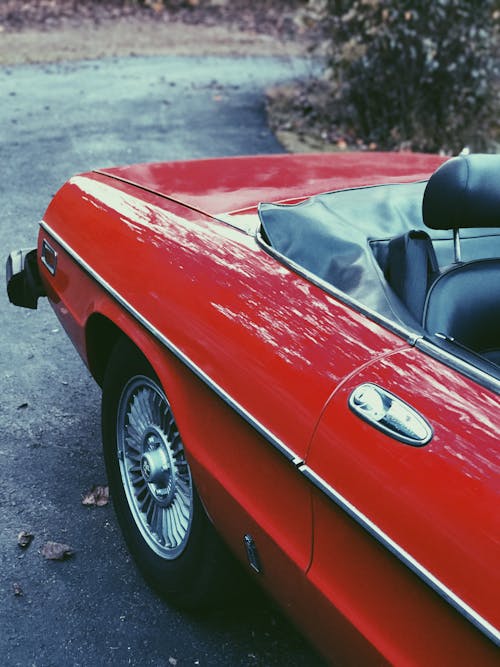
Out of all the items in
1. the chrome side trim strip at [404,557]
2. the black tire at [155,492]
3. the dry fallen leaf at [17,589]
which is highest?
the chrome side trim strip at [404,557]

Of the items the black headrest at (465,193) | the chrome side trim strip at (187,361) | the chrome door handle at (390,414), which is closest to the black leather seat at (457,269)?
the black headrest at (465,193)

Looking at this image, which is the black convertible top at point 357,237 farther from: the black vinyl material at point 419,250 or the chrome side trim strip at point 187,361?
the chrome side trim strip at point 187,361

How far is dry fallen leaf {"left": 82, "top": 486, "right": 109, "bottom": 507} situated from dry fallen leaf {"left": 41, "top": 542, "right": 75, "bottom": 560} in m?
0.24

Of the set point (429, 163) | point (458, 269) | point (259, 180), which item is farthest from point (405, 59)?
point (458, 269)

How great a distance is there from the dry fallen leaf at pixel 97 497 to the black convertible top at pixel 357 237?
127cm

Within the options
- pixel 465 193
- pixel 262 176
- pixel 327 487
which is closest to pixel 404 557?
pixel 327 487

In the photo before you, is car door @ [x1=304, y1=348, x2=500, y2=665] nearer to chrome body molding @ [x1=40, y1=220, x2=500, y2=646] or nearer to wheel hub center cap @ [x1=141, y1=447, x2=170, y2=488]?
chrome body molding @ [x1=40, y1=220, x2=500, y2=646]

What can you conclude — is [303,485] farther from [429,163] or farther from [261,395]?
[429,163]

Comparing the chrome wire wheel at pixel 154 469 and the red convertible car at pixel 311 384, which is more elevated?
the red convertible car at pixel 311 384

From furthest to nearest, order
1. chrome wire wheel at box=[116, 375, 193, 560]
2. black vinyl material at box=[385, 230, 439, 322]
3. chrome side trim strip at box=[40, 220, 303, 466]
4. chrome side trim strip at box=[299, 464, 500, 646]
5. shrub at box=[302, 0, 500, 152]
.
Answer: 1. shrub at box=[302, 0, 500, 152]
2. chrome wire wheel at box=[116, 375, 193, 560]
3. black vinyl material at box=[385, 230, 439, 322]
4. chrome side trim strip at box=[40, 220, 303, 466]
5. chrome side trim strip at box=[299, 464, 500, 646]

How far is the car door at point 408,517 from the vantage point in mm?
1353

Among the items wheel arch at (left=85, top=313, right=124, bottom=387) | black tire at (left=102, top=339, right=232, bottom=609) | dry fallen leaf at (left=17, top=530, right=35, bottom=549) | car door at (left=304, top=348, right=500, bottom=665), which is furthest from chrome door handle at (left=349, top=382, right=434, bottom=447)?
dry fallen leaf at (left=17, top=530, right=35, bottom=549)

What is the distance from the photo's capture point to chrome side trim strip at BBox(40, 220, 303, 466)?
5.73ft

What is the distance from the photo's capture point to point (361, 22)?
25.7 ft
